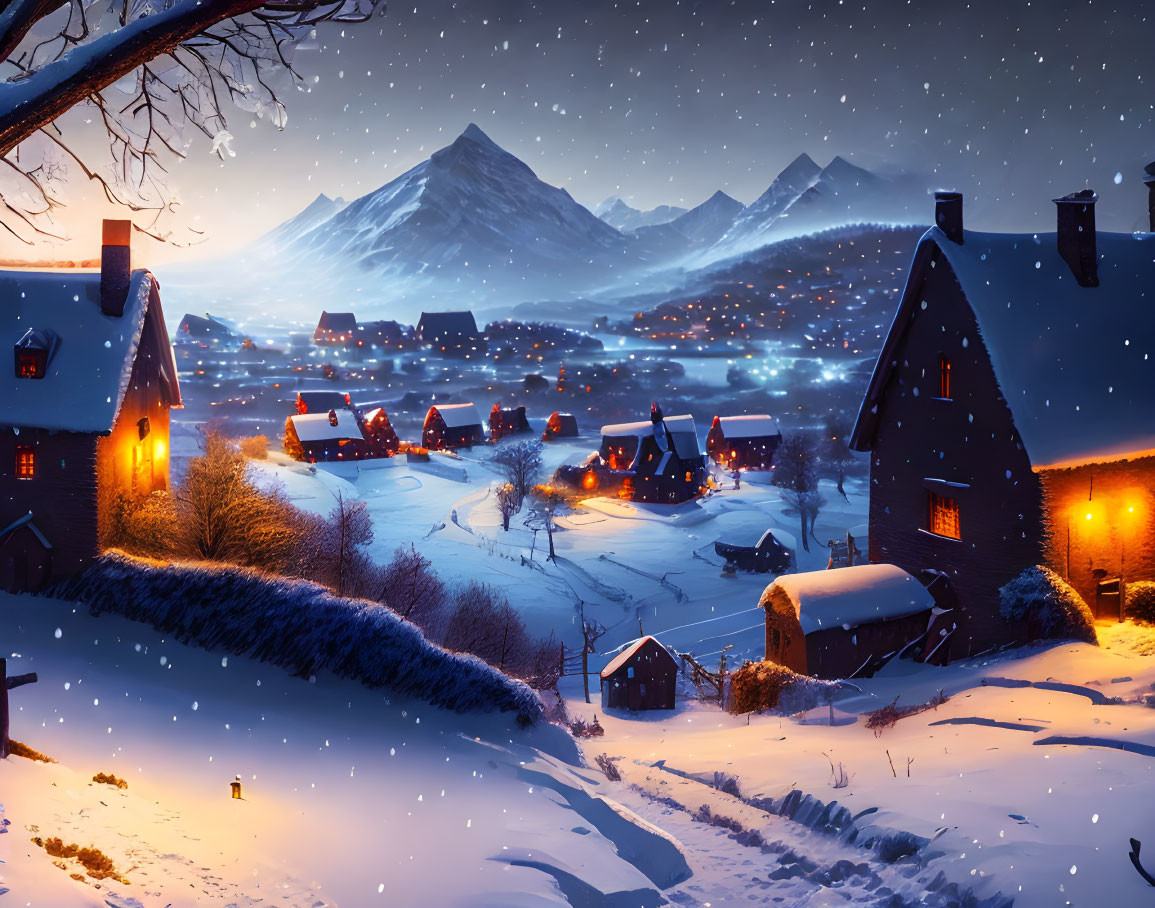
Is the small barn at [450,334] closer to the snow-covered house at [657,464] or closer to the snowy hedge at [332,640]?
the snow-covered house at [657,464]

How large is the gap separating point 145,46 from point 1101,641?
79.3 feet

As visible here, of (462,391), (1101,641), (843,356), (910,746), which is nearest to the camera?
(910,746)

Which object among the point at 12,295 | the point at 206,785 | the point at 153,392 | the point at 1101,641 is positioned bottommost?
the point at 1101,641

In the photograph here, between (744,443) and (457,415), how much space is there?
3161 centimetres

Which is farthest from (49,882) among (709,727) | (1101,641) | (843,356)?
(843,356)

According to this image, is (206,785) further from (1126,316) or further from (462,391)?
(462,391)

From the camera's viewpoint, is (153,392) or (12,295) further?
(153,392)

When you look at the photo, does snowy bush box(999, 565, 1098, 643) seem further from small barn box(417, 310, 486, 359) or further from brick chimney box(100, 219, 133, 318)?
small barn box(417, 310, 486, 359)

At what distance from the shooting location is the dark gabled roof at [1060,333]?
78.1ft

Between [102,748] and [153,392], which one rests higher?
[153,392]

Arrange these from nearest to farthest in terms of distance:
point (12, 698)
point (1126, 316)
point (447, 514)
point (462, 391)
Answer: point (12, 698) → point (1126, 316) → point (447, 514) → point (462, 391)

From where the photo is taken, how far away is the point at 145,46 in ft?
21.4

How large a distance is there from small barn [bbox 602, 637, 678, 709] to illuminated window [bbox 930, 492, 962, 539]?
1345cm

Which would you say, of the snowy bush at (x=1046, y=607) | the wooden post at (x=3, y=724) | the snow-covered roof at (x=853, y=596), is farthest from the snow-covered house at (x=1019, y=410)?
the wooden post at (x=3, y=724)
